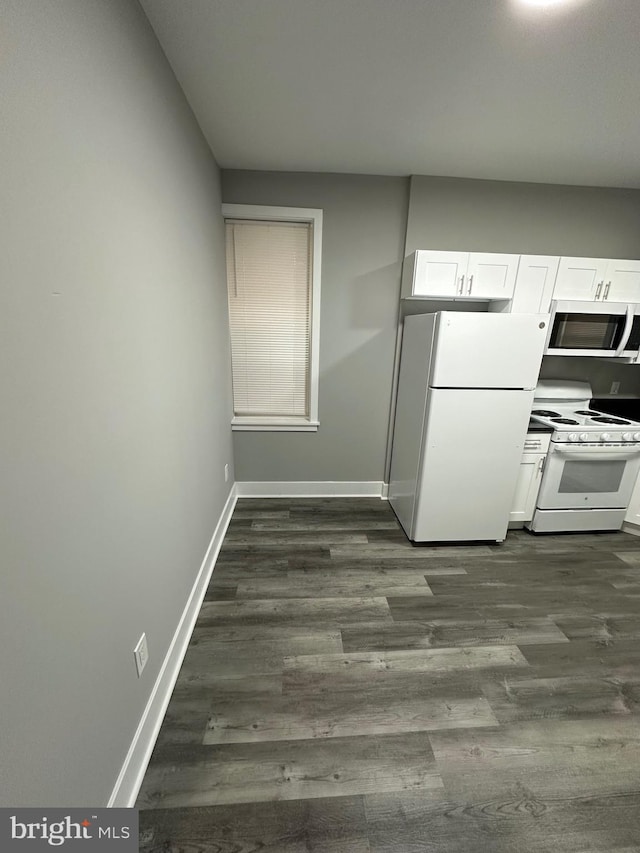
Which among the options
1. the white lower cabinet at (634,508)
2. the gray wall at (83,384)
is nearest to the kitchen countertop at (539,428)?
the white lower cabinet at (634,508)

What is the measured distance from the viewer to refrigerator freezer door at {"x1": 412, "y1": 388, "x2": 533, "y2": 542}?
226 centimetres

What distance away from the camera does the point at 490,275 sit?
8.00 feet

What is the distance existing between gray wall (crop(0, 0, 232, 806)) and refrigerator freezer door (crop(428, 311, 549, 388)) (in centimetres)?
162

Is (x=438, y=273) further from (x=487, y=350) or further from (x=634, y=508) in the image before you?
(x=634, y=508)

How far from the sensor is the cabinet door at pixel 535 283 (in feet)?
7.96

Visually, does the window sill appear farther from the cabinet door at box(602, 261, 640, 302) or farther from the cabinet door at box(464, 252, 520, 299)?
the cabinet door at box(602, 261, 640, 302)

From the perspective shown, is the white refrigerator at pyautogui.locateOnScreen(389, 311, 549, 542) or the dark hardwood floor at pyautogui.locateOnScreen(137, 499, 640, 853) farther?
the white refrigerator at pyautogui.locateOnScreen(389, 311, 549, 542)

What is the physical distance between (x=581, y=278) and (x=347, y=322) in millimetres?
1786

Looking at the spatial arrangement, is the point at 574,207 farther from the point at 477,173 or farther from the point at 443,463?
the point at 443,463

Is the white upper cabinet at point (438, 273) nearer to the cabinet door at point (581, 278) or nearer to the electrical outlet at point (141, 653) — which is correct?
the cabinet door at point (581, 278)

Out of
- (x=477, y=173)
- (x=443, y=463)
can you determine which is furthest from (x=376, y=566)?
(x=477, y=173)

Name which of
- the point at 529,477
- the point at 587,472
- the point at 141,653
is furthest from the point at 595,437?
the point at 141,653

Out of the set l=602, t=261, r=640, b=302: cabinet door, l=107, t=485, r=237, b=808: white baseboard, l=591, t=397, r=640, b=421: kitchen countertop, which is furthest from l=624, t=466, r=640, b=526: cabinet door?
l=107, t=485, r=237, b=808: white baseboard

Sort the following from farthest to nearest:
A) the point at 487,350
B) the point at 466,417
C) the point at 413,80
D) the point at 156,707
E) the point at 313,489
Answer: the point at 313,489, the point at 466,417, the point at 487,350, the point at 413,80, the point at 156,707
